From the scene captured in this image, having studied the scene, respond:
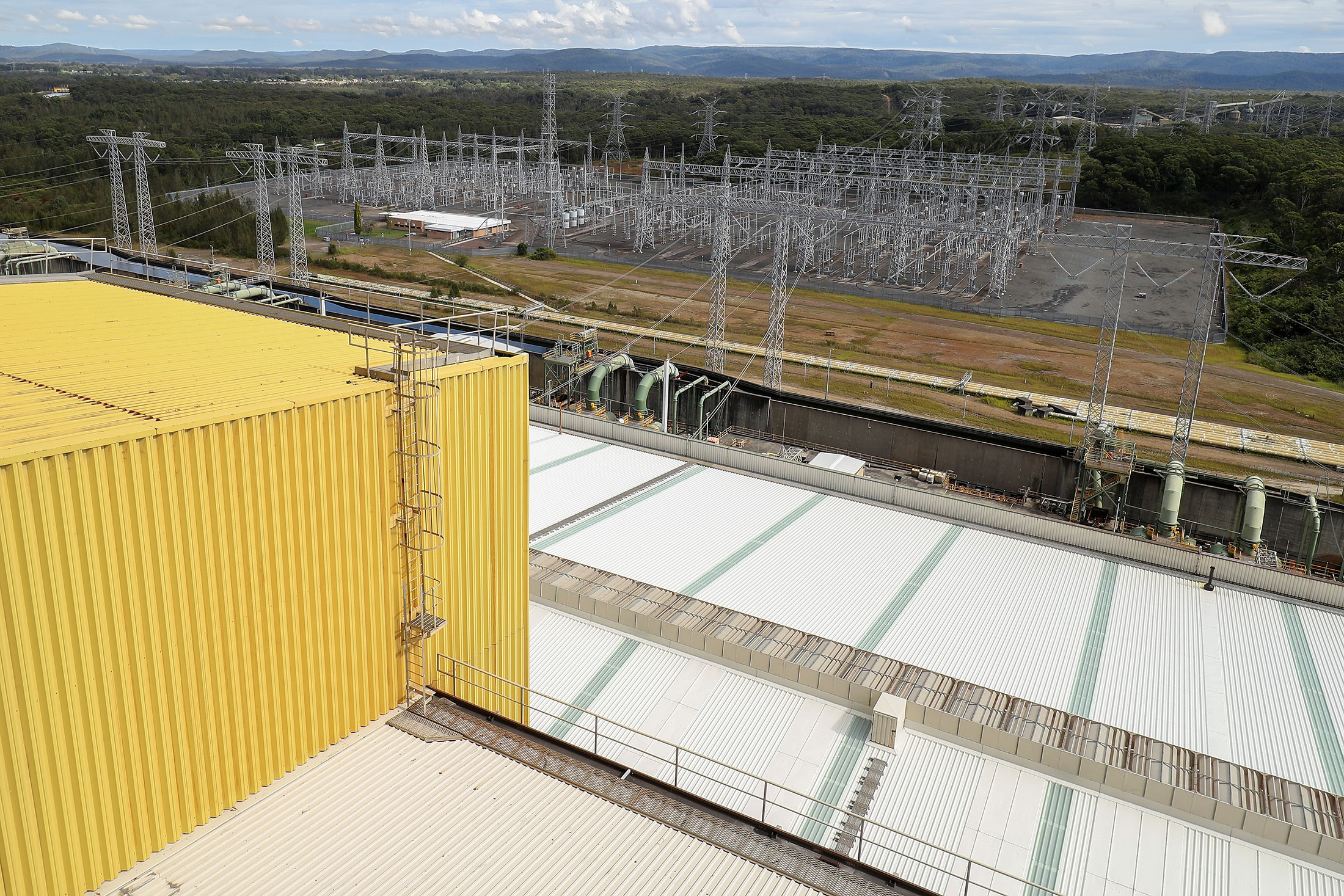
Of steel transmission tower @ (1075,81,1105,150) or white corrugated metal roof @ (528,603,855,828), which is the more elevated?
steel transmission tower @ (1075,81,1105,150)

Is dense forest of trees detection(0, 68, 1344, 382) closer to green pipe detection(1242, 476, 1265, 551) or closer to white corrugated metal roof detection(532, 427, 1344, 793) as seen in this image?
green pipe detection(1242, 476, 1265, 551)

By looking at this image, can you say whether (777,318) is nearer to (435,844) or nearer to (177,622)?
(435,844)

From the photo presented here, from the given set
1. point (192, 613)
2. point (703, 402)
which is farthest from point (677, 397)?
point (192, 613)

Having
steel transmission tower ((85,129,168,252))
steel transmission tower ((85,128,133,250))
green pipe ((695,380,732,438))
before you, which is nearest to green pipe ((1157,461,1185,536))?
green pipe ((695,380,732,438))

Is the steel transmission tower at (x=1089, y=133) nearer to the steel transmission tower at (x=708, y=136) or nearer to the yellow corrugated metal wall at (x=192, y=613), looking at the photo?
the steel transmission tower at (x=708, y=136)

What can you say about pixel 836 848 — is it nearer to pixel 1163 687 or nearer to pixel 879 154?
pixel 1163 687

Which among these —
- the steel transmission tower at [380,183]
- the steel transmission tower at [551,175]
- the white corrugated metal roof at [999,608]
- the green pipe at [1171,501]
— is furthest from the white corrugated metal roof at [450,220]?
the green pipe at [1171,501]
